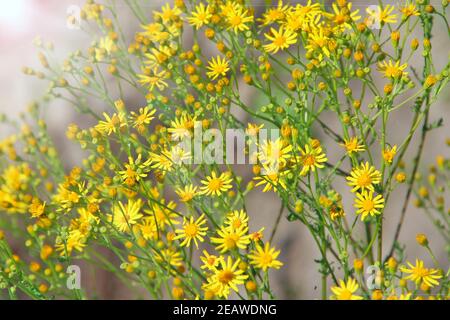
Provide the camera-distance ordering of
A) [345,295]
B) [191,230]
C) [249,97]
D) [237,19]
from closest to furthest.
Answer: [345,295] → [191,230] → [237,19] → [249,97]

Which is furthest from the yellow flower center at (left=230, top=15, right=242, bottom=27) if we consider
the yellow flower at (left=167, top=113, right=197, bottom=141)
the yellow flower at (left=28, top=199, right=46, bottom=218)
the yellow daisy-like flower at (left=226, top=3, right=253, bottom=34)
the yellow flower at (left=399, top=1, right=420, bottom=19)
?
the yellow flower at (left=28, top=199, right=46, bottom=218)

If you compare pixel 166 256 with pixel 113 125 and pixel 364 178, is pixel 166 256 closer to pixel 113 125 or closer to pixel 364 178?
pixel 113 125

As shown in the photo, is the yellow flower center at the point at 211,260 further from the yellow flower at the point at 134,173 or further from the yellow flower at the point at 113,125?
the yellow flower at the point at 113,125

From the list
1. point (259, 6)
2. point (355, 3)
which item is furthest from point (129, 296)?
point (355, 3)

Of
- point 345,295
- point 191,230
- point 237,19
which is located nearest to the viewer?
point 345,295

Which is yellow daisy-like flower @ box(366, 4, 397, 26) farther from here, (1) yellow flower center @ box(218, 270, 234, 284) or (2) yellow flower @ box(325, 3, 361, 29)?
(1) yellow flower center @ box(218, 270, 234, 284)

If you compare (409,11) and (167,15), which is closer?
(409,11)

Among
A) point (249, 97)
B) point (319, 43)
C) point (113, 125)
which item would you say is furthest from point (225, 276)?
point (249, 97)
